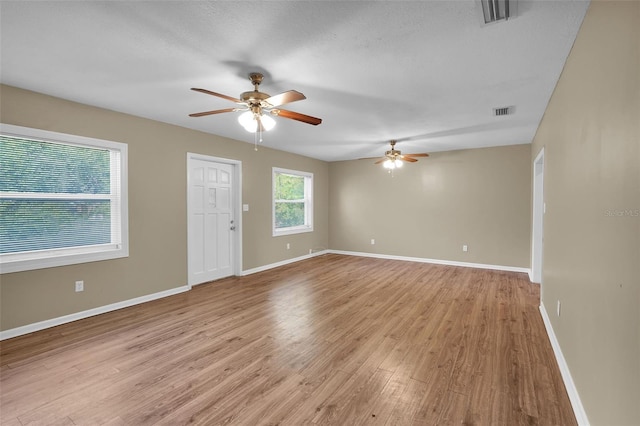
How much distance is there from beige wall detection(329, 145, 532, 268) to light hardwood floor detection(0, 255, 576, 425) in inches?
78.8

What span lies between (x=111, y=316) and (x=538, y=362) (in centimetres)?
441

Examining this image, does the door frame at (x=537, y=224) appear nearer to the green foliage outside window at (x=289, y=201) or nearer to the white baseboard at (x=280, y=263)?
the white baseboard at (x=280, y=263)

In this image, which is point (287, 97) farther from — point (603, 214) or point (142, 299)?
point (142, 299)

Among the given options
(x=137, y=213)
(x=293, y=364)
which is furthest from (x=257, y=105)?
(x=137, y=213)

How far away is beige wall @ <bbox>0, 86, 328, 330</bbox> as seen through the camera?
3.06 metres

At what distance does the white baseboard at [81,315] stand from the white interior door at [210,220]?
1.59 feet

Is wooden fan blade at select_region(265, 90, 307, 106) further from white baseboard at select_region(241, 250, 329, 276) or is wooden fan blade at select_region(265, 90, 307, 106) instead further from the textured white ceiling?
white baseboard at select_region(241, 250, 329, 276)

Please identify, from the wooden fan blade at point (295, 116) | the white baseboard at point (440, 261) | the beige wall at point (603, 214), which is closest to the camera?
the beige wall at point (603, 214)

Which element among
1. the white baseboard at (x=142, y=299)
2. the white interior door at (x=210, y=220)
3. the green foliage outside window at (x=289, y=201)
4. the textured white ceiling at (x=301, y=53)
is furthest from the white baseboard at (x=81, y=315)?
the green foliage outside window at (x=289, y=201)

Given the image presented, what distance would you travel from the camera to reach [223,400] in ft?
6.64

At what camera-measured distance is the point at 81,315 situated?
11.4 feet

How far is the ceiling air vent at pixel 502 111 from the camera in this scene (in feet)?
11.8

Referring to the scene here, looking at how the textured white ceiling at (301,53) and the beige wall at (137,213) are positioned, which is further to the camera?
the beige wall at (137,213)

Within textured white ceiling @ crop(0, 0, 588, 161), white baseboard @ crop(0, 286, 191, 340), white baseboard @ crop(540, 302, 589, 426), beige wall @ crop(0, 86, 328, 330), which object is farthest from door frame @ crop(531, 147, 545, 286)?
white baseboard @ crop(0, 286, 191, 340)
